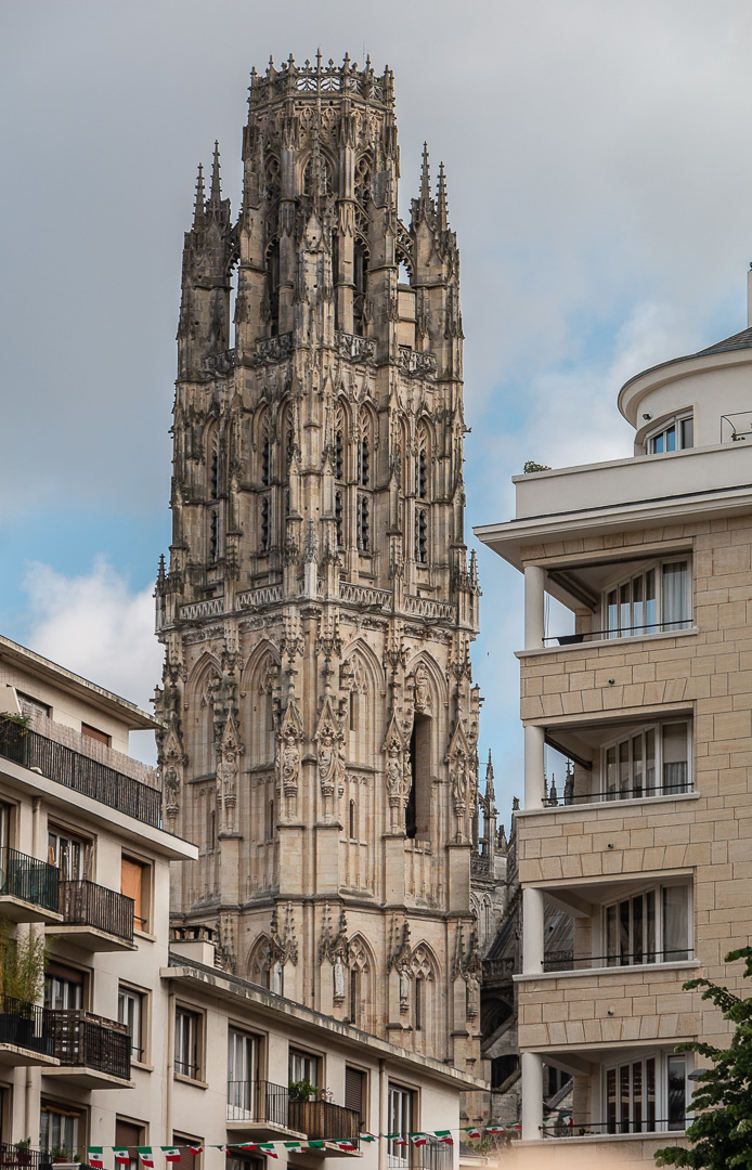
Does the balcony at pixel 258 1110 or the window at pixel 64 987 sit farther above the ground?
the window at pixel 64 987

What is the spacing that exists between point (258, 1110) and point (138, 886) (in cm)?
537

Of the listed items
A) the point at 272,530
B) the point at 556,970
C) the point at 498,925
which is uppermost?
the point at 272,530

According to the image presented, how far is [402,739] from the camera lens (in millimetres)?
112812

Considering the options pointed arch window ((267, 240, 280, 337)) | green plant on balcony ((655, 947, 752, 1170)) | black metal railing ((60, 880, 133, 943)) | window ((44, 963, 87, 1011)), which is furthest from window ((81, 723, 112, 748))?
pointed arch window ((267, 240, 280, 337))

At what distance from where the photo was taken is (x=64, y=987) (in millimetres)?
50406

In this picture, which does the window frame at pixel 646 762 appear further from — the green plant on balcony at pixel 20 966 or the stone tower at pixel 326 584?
the stone tower at pixel 326 584

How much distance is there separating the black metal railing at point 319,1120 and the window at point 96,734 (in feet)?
26.4

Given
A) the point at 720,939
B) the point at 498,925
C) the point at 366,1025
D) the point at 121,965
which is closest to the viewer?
the point at 720,939

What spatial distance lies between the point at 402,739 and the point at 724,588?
209ft

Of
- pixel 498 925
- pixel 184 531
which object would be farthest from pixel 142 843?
pixel 498 925

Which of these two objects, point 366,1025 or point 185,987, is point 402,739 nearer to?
point 366,1025

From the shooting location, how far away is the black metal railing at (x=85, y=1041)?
48625 millimetres

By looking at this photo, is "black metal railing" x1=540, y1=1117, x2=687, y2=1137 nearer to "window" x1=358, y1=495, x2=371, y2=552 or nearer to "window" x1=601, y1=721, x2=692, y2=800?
"window" x1=601, y1=721, x2=692, y2=800

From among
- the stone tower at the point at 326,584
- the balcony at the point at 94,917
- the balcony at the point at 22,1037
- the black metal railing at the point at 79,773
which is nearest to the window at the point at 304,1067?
the black metal railing at the point at 79,773
